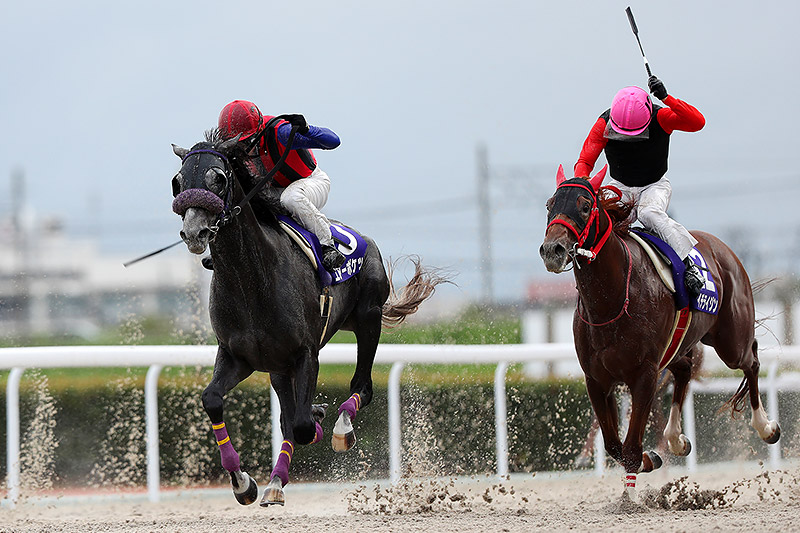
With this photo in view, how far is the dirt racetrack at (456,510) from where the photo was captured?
4.61 m

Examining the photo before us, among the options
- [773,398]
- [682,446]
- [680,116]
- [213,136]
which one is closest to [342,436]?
[213,136]

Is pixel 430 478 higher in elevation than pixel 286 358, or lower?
lower

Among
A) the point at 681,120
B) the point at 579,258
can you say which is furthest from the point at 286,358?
the point at 681,120

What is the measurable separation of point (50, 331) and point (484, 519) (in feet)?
19.2

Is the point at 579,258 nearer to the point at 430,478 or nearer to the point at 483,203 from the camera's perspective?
the point at 430,478

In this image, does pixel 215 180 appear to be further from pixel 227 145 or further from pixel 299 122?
pixel 299 122

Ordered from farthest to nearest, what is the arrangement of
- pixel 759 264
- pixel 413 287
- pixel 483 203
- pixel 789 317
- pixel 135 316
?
pixel 483 203
pixel 789 317
pixel 759 264
pixel 135 316
pixel 413 287

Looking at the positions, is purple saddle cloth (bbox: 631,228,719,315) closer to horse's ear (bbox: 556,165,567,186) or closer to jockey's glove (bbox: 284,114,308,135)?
horse's ear (bbox: 556,165,567,186)

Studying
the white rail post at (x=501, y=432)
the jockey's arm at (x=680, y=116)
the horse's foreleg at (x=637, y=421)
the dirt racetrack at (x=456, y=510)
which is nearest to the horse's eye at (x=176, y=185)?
the dirt racetrack at (x=456, y=510)

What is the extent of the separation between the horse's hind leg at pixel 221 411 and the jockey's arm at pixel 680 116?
2.53 metres

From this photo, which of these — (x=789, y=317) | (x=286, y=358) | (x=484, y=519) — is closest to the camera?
(x=286, y=358)

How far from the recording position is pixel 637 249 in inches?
208

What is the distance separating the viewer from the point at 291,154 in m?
5.16

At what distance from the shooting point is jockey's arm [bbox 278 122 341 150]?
4.93m
